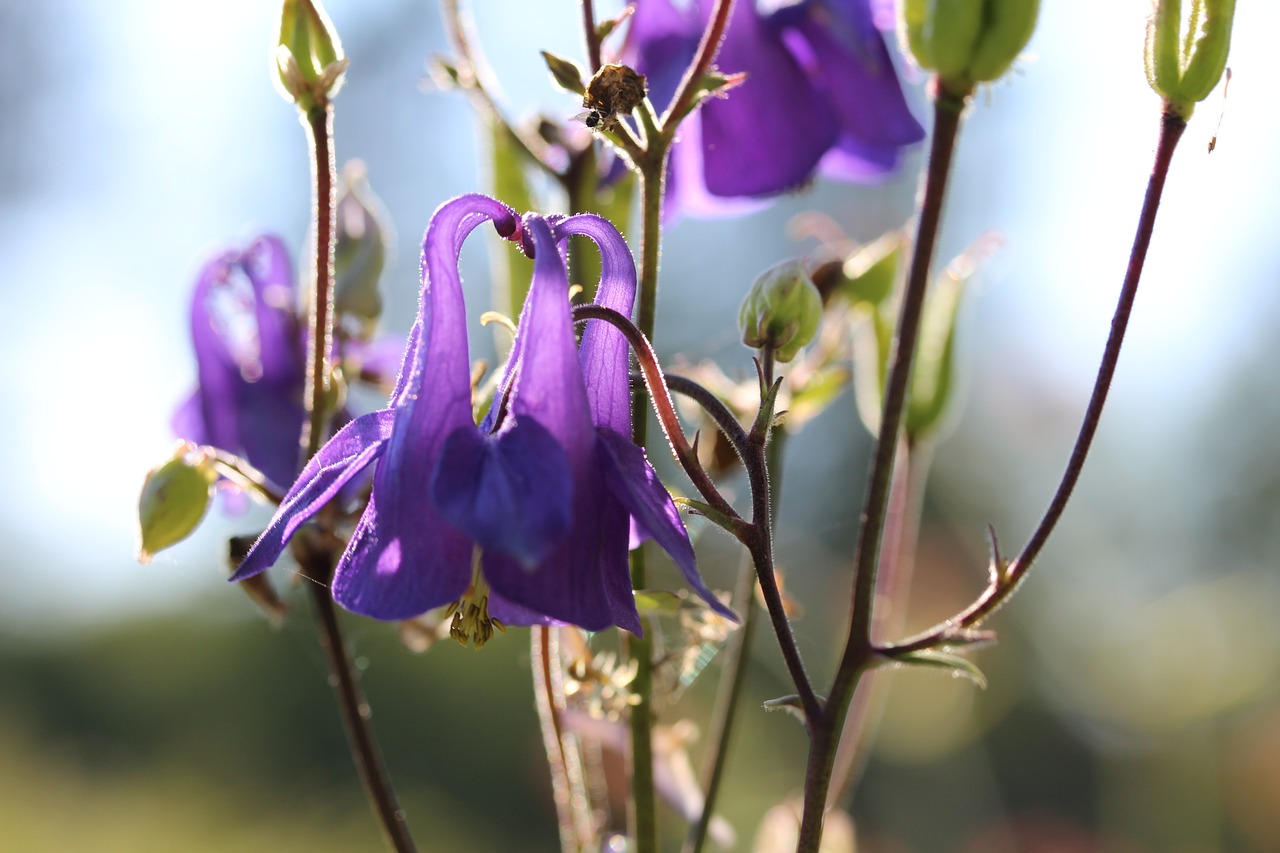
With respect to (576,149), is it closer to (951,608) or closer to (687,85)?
(687,85)

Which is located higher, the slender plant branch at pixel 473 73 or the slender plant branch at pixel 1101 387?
the slender plant branch at pixel 473 73

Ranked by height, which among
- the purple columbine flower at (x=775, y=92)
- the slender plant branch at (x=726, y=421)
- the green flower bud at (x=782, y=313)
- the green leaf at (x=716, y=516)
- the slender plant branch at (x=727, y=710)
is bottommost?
the slender plant branch at (x=727, y=710)

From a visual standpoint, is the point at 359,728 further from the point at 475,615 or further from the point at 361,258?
the point at 361,258

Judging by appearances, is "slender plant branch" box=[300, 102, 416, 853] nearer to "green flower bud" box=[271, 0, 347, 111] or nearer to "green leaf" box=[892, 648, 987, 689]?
"green flower bud" box=[271, 0, 347, 111]

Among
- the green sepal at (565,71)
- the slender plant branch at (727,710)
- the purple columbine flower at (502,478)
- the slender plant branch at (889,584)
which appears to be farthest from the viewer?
the slender plant branch at (889,584)

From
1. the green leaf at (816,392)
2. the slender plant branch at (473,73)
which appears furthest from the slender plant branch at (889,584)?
the slender plant branch at (473,73)

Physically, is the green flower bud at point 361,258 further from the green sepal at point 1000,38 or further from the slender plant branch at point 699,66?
the green sepal at point 1000,38

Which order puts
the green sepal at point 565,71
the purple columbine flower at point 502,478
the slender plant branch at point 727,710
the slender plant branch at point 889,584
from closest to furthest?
the purple columbine flower at point 502,478, the green sepal at point 565,71, the slender plant branch at point 727,710, the slender plant branch at point 889,584
